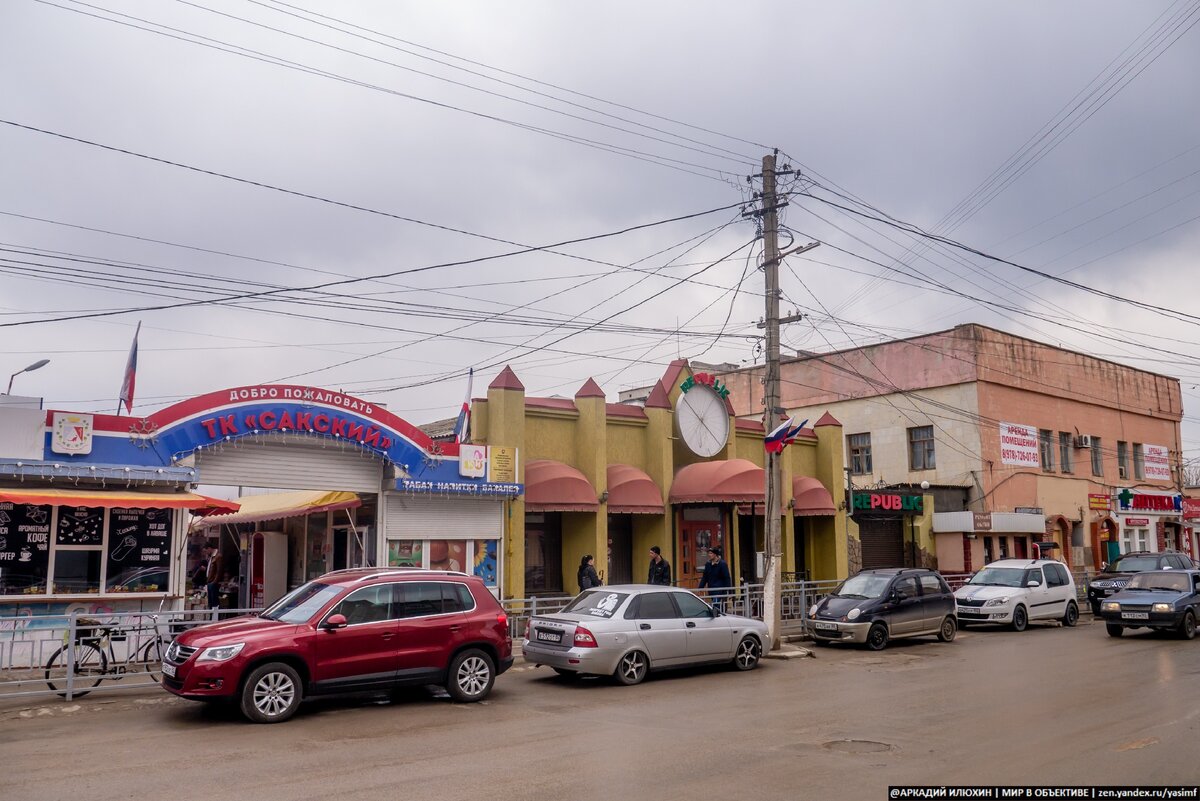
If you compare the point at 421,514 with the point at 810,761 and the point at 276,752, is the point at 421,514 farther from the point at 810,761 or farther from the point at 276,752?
the point at 810,761

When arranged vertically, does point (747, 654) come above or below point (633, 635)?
below

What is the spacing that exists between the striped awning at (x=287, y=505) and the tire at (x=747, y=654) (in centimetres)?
870

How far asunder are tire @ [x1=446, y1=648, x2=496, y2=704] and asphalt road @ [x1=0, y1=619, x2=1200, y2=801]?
0.24 meters

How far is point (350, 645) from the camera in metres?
11.9

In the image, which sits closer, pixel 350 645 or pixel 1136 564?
pixel 350 645

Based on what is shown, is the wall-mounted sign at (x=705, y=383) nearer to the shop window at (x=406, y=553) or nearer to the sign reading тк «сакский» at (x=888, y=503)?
the sign reading тк «сакский» at (x=888, y=503)

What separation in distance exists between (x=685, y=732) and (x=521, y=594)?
11.3 m

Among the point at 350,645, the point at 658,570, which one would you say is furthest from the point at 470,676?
the point at 658,570

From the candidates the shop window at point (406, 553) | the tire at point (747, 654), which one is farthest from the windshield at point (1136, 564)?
the shop window at point (406, 553)

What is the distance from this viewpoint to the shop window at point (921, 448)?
38312 millimetres

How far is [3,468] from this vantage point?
48.9 feet

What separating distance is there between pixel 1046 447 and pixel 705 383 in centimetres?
2121

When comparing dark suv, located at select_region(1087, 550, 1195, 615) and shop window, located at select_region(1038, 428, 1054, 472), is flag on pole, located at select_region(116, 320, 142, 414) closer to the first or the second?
dark suv, located at select_region(1087, 550, 1195, 615)

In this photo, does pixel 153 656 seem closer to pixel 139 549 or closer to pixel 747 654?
pixel 139 549
